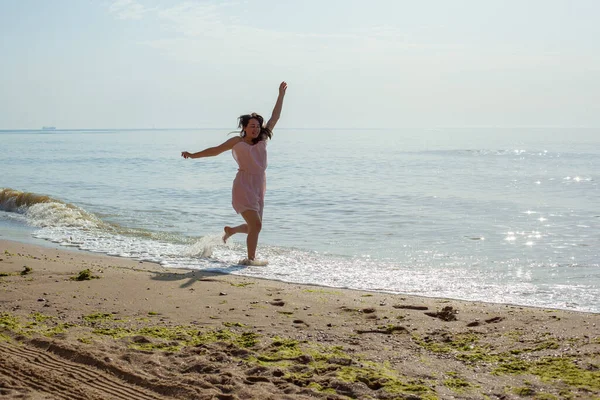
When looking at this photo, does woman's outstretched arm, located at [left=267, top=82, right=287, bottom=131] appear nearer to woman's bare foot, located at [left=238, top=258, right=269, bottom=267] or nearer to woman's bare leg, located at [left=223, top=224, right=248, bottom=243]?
woman's bare leg, located at [left=223, top=224, right=248, bottom=243]

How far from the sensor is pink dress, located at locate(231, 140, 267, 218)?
27.9 feet

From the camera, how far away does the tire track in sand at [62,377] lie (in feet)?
11.7

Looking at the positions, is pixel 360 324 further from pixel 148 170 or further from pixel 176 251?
pixel 148 170

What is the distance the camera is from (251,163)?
8562mm

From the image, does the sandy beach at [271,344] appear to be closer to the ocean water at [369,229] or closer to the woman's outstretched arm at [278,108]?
the ocean water at [369,229]

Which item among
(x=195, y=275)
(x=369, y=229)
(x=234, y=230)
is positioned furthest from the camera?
(x=369, y=229)

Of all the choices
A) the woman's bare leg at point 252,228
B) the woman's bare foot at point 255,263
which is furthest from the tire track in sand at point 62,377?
the woman's bare leg at point 252,228

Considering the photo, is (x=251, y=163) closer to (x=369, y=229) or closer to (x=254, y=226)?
(x=254, y=226)

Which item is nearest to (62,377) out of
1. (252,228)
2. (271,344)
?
(271,344)

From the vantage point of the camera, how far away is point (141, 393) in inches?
141

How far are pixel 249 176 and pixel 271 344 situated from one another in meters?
4.35

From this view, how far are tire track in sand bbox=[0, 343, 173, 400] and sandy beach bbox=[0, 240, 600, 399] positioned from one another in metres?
0.01

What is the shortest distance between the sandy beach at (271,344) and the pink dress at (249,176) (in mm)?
1940

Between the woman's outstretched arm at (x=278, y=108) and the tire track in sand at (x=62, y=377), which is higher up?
the woman's outstretched arm at (x=278, y=108)
